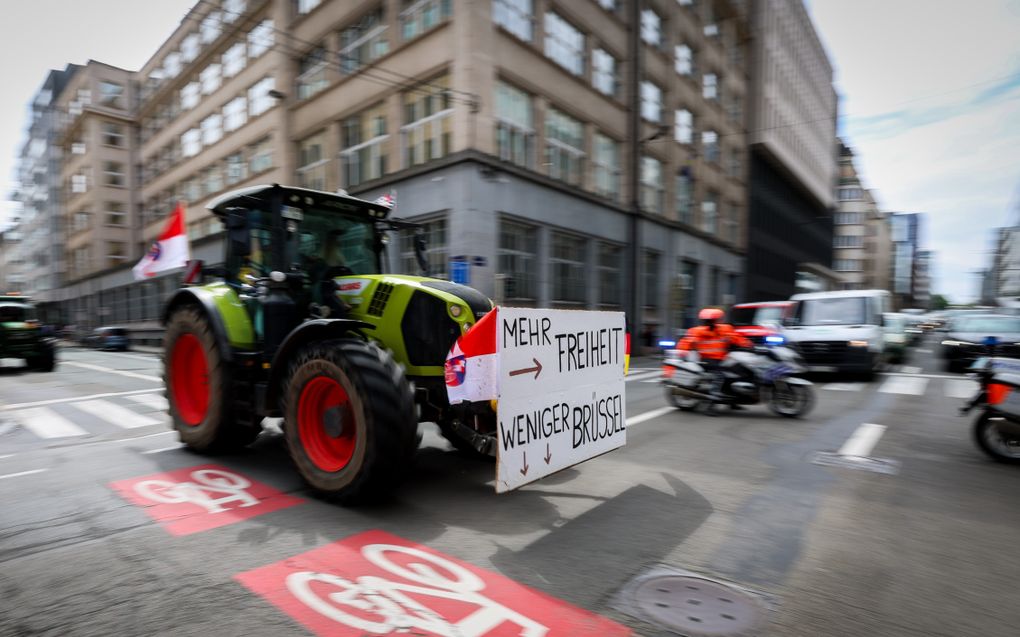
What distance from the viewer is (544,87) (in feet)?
66.7

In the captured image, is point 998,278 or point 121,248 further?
point 998,278

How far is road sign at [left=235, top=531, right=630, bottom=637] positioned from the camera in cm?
276

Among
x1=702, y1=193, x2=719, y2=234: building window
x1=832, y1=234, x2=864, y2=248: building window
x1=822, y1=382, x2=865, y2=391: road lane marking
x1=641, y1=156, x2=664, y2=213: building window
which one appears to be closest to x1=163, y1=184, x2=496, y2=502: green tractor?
x1=822, y1=382, x2=865, y2=391: road lane marking

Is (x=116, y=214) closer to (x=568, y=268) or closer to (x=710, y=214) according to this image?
(x=568, y=268)

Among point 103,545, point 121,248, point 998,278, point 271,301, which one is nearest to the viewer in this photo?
point 103,545

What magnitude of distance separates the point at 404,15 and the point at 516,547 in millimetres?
20431

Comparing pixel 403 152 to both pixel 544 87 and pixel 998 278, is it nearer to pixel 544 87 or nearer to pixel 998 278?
→ pixel 544 87

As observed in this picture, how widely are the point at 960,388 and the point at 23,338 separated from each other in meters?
24.4

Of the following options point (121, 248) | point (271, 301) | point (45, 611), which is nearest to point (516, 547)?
point (45, 611)

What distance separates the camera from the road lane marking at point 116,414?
7961 millimetres

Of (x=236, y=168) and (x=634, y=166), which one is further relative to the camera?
(x=236, y=168)

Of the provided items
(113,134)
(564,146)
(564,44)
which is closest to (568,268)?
(564,146)

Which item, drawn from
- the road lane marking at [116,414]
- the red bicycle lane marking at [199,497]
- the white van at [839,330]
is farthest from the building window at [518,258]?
the red bicycle lane marking at [199,497]

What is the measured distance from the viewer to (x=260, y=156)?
Result: 2777 centimetres
